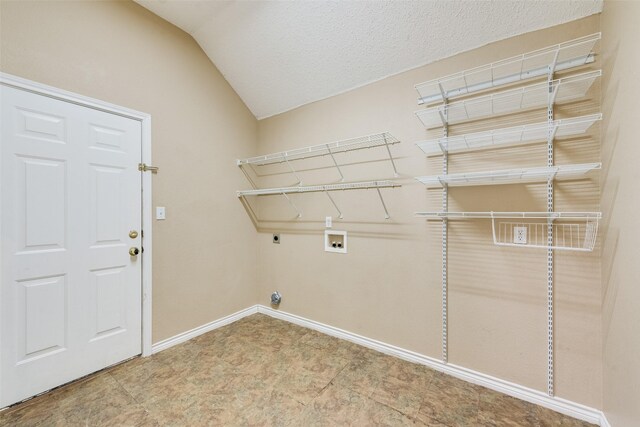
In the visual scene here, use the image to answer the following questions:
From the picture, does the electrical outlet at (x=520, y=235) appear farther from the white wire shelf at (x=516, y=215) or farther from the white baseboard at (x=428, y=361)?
the white baseboard at (x=428, y=361)

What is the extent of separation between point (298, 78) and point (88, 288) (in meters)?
2.33

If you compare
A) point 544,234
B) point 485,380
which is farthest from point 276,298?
point 544,234

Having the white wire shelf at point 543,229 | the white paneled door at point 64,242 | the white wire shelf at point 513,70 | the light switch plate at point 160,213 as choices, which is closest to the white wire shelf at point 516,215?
the white wire shelf at point 543,229

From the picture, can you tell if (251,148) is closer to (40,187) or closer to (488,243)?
(40,187)

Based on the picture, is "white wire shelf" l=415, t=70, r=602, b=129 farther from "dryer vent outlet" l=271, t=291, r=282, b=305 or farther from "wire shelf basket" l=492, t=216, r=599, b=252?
"dryer vent outlet" l=271, t=291, r=282, b=305

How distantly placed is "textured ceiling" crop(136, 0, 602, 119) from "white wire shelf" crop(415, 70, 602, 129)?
0.42 metres

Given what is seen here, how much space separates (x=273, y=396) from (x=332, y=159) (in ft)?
6.14

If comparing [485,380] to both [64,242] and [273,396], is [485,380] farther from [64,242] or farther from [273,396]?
[64,242]

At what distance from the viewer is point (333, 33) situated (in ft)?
6.57

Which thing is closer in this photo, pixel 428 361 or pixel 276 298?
pixel 428 361

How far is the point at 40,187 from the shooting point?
1641mm

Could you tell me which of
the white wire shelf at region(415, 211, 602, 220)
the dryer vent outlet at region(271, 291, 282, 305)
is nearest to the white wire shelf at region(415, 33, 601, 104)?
the white wire shelf at region(415, 211, 602, 220)

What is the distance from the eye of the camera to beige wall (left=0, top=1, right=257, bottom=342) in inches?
66.9

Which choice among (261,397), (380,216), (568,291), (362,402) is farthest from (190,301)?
(568,291)
